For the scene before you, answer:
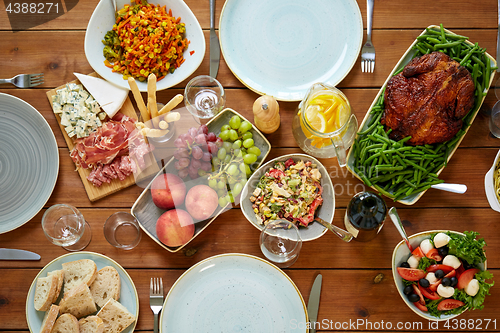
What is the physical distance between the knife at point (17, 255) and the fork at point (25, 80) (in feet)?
2.46

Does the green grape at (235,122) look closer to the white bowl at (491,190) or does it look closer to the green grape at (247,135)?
the green grape at (247,135)

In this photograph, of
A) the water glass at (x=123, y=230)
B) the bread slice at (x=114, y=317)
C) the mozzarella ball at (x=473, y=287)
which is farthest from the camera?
the water glass at (x=123, y=230)

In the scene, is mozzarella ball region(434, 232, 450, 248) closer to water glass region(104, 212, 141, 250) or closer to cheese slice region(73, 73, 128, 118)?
water glass region(104, 212, 141, 250)

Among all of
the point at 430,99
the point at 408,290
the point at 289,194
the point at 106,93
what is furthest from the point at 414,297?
the point at 106,93

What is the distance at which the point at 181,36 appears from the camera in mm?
1508

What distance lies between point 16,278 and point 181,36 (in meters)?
1.32

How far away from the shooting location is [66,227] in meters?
1.50

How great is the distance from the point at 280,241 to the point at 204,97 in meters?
0.71

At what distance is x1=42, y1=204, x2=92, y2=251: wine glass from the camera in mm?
1416

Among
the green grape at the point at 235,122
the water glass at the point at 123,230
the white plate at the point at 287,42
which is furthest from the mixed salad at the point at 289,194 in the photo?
the water glass at the point at 123,230

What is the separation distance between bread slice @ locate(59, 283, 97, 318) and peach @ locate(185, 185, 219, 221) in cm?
53

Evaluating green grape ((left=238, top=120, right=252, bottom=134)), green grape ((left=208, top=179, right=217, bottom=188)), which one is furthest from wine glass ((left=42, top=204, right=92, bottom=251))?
green grape ((left=238, top=120, right=252, bottom=134))

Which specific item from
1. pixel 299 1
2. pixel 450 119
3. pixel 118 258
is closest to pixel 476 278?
pixel 450 119

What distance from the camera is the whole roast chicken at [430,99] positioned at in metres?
1.35
